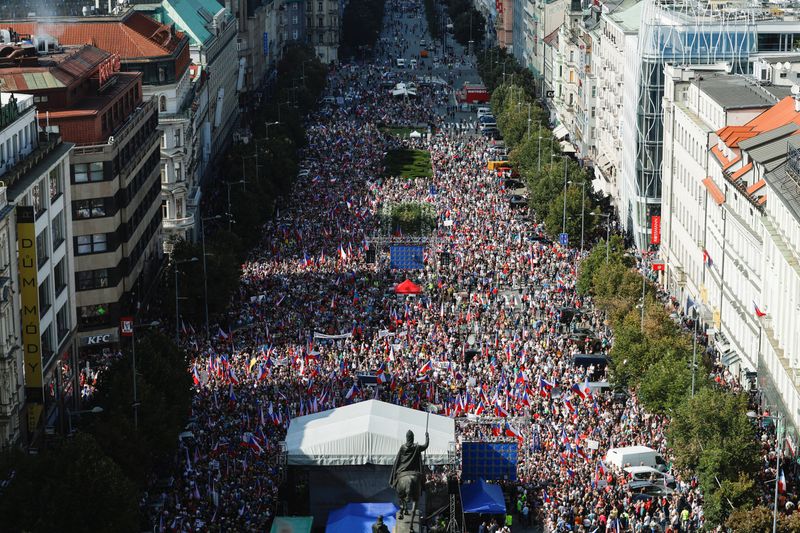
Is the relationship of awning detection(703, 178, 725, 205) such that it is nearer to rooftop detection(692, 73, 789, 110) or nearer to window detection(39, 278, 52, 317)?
rooftop detection(692, 73, 789, 110)

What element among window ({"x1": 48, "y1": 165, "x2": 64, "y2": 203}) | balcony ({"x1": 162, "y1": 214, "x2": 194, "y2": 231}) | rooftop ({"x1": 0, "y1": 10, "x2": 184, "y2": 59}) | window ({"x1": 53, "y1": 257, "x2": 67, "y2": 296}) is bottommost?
balcony ({"x1": 162, "y1": 214, "x2": 194, "y2": 231})

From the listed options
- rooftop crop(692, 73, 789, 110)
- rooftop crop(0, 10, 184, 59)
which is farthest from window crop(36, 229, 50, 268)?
rooftop crop(692, 73, 789, 110)

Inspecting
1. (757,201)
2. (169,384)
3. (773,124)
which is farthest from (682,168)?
(169,384)

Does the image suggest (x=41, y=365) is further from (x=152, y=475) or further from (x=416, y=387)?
(x=416, y=387)

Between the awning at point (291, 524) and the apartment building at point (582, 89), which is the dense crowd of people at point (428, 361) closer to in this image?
the awning at point (291, 524)

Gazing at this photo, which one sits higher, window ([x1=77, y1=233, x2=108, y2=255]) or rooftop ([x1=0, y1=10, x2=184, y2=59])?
rooftop ([x1=0, y1=10, x2=184, y2=59])
